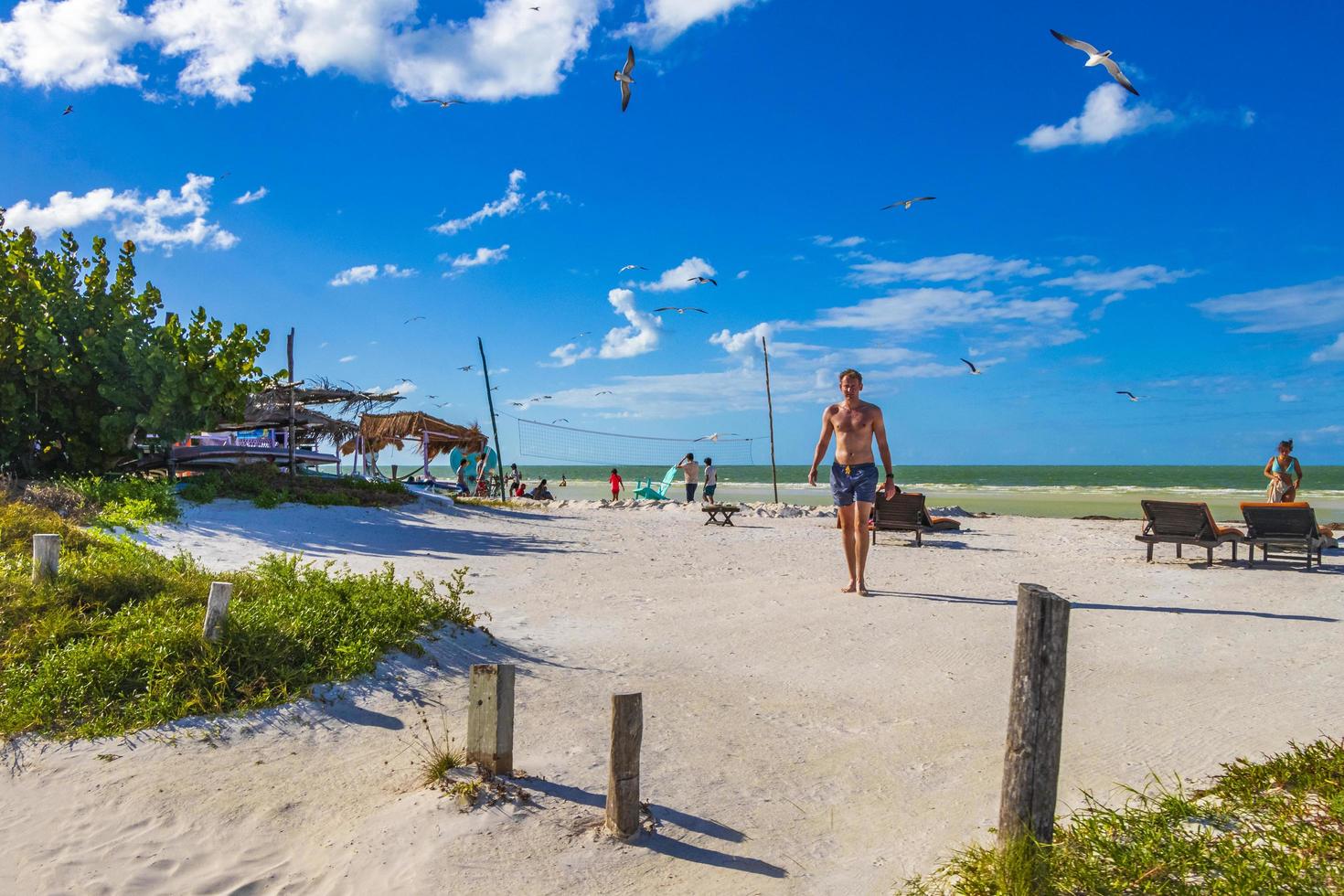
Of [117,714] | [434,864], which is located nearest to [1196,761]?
[434,864]

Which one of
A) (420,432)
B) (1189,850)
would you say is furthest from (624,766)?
(420,432)

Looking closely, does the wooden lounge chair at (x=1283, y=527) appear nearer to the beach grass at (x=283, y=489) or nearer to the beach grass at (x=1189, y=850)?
the beach grass at (x=1189, y=850)

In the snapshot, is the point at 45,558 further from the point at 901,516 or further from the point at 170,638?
the point at 901,516

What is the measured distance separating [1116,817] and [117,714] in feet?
16.8

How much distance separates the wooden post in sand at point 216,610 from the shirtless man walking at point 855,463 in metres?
5.57

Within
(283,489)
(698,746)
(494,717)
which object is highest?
(283,489)

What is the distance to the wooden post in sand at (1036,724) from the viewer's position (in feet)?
10.1

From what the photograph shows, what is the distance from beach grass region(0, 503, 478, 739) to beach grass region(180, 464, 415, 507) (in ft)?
19.0

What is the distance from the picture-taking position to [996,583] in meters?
9.41

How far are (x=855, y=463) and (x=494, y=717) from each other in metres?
5.16

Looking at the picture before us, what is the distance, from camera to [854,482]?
8250 millimetres

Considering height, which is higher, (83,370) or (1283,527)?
(83,370)

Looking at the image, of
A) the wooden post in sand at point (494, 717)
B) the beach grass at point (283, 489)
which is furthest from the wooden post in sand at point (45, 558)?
the beach grass at point (283, 489)

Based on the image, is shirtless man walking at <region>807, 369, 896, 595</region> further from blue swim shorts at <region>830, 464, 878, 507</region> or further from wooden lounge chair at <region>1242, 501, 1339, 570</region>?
wooden lounge chair at <region>1242, 501, 1339, 570</region>
